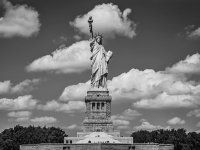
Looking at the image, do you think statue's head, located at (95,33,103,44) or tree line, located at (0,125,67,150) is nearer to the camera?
statue's head, located at (95,33,103,44)

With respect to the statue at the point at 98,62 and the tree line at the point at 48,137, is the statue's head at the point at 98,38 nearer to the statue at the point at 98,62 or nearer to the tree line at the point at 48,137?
the statue at the point at 98,62

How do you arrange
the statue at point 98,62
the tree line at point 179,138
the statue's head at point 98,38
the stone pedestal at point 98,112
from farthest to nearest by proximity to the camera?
the tree line at point 179,138 < the statue's head at point 98,38 < the statue at point 98,62 < the stone pedestal at point 98,112

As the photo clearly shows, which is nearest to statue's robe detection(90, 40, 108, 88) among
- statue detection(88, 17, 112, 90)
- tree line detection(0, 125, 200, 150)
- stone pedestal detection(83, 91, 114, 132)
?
statue detection(88, 17, 112, 90)

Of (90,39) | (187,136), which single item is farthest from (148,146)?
(187,136)

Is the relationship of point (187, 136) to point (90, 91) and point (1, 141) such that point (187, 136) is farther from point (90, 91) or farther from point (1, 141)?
point (1, 141)

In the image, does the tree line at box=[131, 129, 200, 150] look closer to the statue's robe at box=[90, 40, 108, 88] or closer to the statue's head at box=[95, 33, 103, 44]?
the statue's robe at box=[90, 40, 108, 88]

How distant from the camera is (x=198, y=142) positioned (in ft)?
269

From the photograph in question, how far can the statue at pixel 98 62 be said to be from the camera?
69.6 metres

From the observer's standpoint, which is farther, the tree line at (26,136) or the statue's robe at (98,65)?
the tree line at (26,136)

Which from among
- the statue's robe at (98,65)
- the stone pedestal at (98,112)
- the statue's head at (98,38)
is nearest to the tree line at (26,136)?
the stone pedestal at (98,112)

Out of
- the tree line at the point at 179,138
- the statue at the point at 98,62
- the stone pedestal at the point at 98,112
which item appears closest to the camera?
the stone pedestal at the point at 98,112

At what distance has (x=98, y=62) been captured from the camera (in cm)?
6988

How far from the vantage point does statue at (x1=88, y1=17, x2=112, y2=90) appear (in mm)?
69562

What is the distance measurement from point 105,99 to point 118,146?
48.7ft
